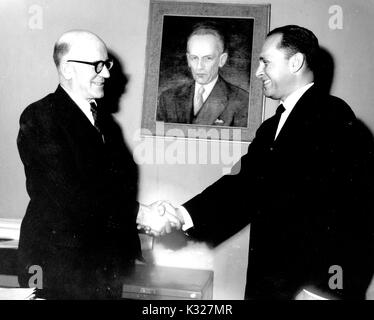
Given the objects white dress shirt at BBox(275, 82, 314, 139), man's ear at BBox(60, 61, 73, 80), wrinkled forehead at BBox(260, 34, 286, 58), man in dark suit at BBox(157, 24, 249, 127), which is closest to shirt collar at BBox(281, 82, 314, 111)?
white dress shirt at BBox(275, 82, 314, 139)

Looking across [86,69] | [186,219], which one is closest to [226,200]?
[186,219]

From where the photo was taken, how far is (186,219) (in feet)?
7.40

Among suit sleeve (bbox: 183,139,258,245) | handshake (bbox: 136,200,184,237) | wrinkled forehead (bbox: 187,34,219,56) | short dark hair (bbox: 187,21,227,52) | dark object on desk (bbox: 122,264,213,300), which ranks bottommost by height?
dark object on desk (bbox: 122,264,213,300)

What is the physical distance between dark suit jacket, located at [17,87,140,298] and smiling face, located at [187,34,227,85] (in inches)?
31.9

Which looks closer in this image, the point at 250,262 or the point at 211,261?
the point at 250,262

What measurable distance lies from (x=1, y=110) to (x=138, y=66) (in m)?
0.83

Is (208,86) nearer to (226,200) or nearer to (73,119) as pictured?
(226,200)

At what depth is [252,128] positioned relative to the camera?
234 cm

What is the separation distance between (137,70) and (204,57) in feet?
1.26

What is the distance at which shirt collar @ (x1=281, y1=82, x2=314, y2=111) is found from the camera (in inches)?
75.4

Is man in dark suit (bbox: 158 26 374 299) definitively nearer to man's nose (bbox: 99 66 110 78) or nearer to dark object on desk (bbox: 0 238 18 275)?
man's nose (bbox: 99 66 110 78)

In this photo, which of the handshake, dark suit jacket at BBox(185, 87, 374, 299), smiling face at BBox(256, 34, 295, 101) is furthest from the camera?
the handshake

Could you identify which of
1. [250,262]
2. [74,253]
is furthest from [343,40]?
[74,253]

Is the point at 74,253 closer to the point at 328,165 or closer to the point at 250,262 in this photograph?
the point at 250,262
